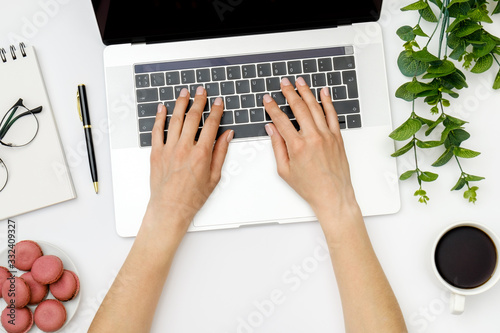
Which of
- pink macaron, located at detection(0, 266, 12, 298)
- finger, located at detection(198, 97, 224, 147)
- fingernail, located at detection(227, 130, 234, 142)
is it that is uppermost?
finger, located at detection(198, 97, 224, 147)

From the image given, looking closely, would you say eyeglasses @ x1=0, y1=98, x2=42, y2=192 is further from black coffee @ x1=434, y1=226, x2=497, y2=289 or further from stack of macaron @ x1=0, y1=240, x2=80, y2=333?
black coffee @ x1=434, y1=226, x2=497, y2=289

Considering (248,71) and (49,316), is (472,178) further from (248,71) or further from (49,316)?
(49,316)

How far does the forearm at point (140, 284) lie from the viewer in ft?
2.47

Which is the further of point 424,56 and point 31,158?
point 31,158

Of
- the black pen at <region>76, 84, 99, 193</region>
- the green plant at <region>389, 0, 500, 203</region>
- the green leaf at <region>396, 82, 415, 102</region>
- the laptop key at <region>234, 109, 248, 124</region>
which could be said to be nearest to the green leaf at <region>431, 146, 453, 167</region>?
the green plant at <region>389, 0, 500, 203</region>

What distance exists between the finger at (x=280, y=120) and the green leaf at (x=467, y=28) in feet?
1.04

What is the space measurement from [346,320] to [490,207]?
0.35 metres

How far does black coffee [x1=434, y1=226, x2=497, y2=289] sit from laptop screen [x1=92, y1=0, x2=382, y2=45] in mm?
422

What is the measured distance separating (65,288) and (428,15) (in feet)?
2.65

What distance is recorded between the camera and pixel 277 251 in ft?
2.70

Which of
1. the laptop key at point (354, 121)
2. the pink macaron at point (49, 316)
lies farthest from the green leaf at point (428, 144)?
the pink macaron at point (49, 316)

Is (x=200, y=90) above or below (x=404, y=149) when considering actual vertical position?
above

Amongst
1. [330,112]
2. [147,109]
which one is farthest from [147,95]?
[330,112]

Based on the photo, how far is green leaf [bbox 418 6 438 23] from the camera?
79 cm
